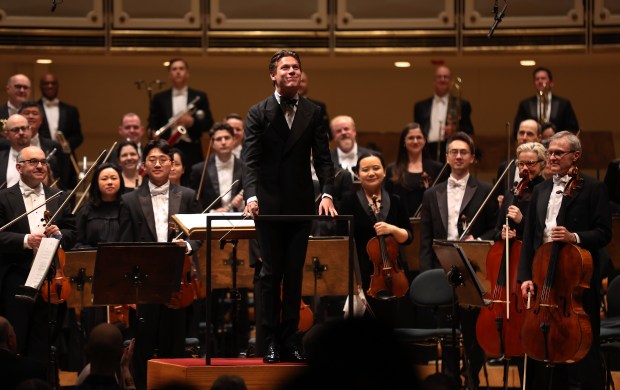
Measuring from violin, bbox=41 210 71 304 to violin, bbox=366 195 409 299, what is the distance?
1634mm

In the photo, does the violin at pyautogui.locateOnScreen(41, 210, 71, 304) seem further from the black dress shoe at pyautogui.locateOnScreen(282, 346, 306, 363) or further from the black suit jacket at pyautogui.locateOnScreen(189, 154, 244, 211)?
the black dress shoe at pyautogui.locateOnScreen(282, 346, 306, 363)

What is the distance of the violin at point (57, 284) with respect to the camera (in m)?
6.04

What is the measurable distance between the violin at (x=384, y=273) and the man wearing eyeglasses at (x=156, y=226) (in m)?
0.96

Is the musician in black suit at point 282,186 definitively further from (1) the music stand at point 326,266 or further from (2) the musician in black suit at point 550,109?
(2) the musician in black suit at point 550,109

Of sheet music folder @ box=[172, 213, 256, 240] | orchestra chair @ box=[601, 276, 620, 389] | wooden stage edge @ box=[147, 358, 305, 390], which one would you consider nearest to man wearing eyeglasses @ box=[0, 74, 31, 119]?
sheet music folder @ box=[172, 213, 256, 240]

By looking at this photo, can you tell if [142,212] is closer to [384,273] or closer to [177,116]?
[384,273]

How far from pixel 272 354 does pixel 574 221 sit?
171cm

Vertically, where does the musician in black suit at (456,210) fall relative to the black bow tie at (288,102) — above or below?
below

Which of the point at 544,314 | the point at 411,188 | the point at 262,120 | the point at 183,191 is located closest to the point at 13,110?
the point at 183,191

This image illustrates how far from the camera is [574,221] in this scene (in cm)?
558

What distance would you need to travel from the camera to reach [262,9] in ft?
32.3

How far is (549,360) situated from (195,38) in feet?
17.6

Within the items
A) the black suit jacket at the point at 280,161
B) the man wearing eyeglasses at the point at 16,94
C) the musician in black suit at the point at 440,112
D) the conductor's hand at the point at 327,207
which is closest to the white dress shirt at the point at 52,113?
the man wearing eyeglasses at the point at 16,94

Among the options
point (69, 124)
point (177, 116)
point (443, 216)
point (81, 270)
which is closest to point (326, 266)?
point (443, 216)
